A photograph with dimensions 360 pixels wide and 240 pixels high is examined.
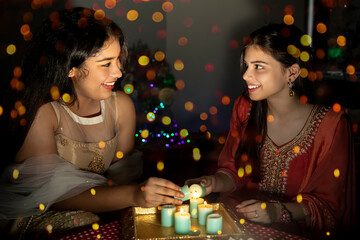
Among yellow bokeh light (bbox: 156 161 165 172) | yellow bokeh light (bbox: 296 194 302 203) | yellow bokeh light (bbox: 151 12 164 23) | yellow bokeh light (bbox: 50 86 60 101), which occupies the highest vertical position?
yellow bokeh light (bbox: 151 12 164 23)

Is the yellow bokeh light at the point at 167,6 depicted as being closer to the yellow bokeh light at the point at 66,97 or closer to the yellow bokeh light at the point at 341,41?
the yellow bokeh light at the point at 341,41

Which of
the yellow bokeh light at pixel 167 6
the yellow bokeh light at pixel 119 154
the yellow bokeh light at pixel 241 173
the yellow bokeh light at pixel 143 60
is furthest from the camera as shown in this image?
the yellow bokeh light at pixel 167 6

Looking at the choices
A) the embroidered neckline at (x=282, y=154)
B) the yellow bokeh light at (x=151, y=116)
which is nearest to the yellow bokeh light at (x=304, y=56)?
the embroidered neckline at (x=282, y=154)

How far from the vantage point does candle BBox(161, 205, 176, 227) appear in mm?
1411

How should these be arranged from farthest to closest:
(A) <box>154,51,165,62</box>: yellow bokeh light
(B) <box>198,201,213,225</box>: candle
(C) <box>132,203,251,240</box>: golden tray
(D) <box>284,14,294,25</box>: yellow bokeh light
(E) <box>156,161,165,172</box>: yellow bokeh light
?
(D) <box>284,14,294,25</box>: yellow bokeh light
(A) <box>154,51,165,62</box>: yellow bokeh light
(E) <box>156,161,165,172</box>: yellow bokeh light
(B) <box>198,201,213,225</box>: candle
(C) <box>132,203,251,240</box>: golden tray

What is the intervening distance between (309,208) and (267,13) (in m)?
2.81

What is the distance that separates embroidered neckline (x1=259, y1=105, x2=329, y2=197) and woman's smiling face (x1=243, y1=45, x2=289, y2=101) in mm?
238

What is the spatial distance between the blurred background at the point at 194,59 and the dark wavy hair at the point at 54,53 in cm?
145

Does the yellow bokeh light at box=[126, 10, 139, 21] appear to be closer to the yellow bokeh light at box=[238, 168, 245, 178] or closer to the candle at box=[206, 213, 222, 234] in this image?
the yellow bokeh light at box=[238, 168, 245, 178]

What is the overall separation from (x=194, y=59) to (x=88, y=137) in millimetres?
2238

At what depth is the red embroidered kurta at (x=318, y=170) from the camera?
69.3 inches

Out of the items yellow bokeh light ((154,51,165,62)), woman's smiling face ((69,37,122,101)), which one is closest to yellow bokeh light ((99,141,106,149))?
woman's smiling face ((69,37,122,101))

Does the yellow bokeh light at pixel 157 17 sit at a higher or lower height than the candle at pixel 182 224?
higher

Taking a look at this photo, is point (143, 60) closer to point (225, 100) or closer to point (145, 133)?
point (145, 133)
